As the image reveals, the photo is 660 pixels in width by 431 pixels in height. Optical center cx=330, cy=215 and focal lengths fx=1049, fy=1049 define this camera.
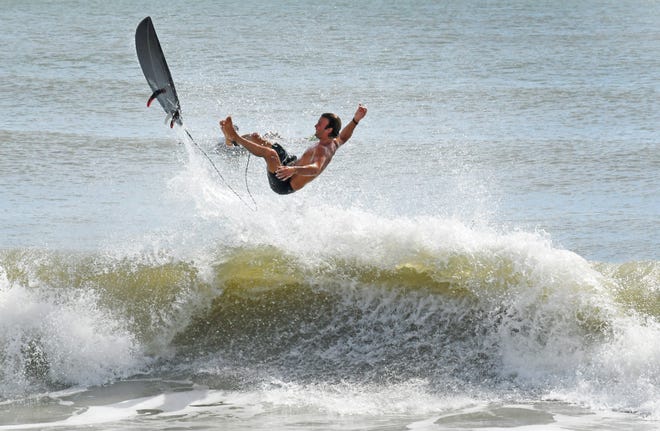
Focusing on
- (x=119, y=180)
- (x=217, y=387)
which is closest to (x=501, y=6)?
(x=119, y=180)

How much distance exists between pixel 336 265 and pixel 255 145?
1.49m

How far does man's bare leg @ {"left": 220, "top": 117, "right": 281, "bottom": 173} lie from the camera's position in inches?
321

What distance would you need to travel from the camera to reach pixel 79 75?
2180cm

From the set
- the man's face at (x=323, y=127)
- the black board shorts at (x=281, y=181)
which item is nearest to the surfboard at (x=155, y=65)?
the black board shorts at (x=281, y=181)

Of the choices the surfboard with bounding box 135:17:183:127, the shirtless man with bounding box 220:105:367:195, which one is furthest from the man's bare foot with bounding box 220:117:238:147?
the surfboard with bounding box 135:17:183:127

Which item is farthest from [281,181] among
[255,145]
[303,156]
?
[255,145]

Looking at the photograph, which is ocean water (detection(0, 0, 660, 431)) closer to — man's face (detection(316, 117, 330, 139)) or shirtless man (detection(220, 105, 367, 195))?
shirtless man (detection(220, 105, 367, 195))

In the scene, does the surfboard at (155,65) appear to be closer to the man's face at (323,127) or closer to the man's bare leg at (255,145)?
the man's bare leg at (255,145)

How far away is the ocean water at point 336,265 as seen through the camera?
8.07 m

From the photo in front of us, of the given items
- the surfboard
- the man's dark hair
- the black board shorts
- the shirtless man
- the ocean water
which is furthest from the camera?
the surfboard

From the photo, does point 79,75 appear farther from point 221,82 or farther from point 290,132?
point 290,132

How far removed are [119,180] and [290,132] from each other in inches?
139

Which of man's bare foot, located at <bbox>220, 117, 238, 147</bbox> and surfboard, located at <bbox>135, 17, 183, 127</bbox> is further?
surfboard, located at <bbox>135, 17, 183, 127</bbox>

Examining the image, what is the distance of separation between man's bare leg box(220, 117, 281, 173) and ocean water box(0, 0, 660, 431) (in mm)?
1163
